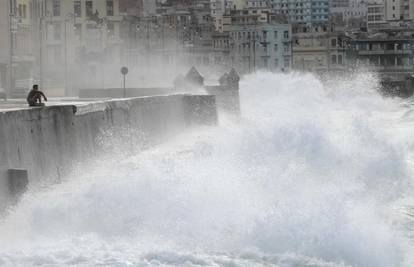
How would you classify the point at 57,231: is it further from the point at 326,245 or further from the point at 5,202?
the point at 326,245

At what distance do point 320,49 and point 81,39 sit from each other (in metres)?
61.6

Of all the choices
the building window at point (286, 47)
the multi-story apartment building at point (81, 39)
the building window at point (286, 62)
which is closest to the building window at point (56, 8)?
the multi-story apartment building at point (81, 39)

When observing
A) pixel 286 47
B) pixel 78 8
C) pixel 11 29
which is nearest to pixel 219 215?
pixel 11 29

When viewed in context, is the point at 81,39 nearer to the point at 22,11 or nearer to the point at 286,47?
the point at 22,11

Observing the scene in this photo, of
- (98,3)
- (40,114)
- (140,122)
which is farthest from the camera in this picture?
(98,3)

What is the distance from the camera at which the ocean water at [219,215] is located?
12.6 meters

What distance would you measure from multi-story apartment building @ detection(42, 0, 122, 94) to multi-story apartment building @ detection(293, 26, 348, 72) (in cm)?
5138

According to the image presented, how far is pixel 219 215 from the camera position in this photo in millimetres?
14383

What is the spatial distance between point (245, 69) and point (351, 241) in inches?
4157

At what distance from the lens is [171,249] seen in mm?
12695

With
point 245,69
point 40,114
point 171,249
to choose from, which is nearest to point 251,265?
point 171,249

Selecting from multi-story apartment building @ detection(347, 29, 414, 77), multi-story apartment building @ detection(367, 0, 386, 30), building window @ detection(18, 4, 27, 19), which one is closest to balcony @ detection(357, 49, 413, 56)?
multi-story apartment building @ detection(347, 29, 414, 77)

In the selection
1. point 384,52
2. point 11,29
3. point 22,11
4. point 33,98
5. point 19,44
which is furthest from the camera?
point 384,52

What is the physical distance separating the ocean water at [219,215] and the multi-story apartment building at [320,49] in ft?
365
